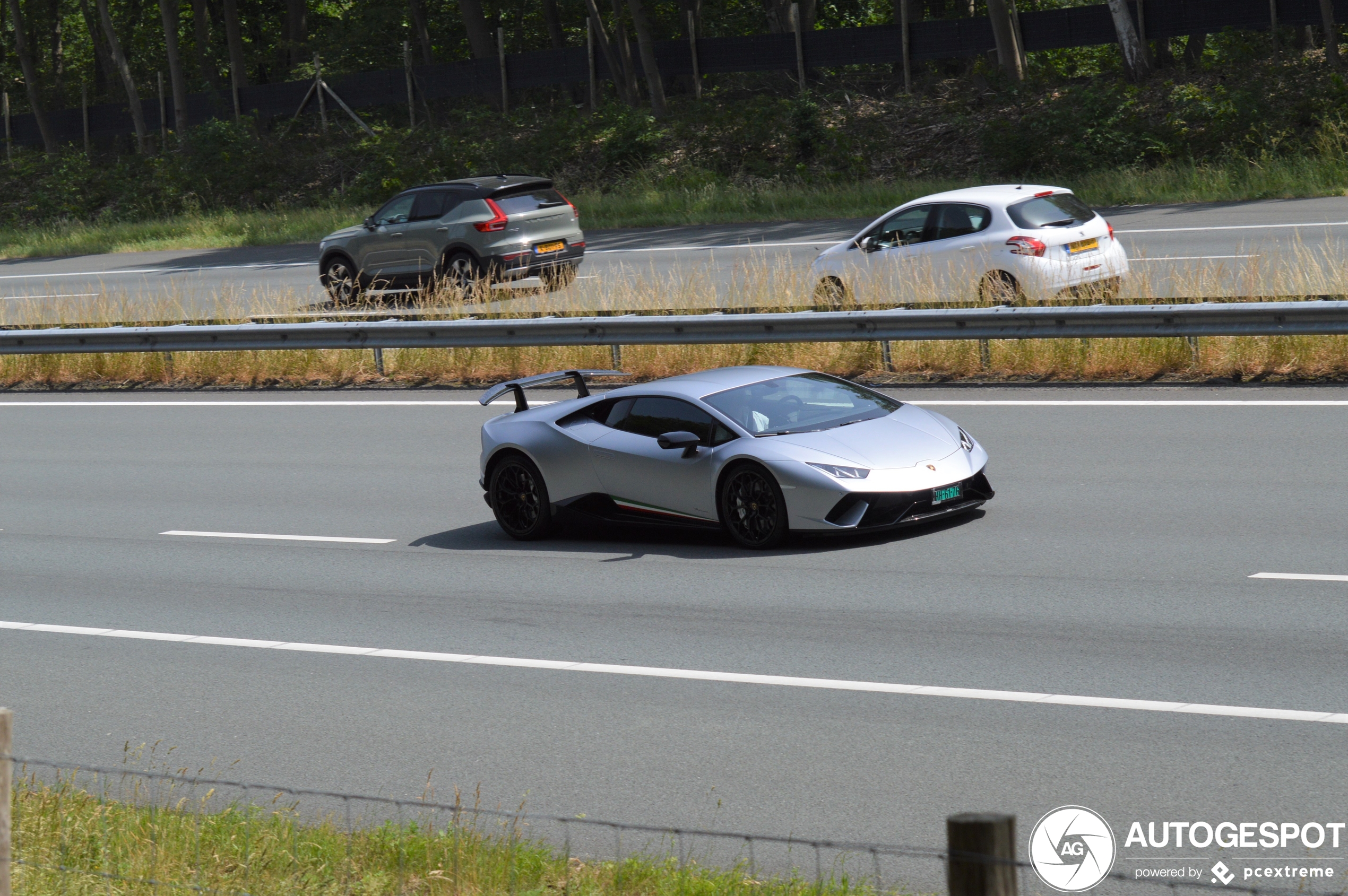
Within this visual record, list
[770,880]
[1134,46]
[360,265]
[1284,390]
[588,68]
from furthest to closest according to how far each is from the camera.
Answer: [588,68] < [1134,46] < [360,265] < [1284,390] < [770,880]

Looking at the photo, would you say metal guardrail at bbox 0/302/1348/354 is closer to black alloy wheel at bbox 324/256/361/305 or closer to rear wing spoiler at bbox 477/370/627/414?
black alloy wheel at bbox 324/256/361/305

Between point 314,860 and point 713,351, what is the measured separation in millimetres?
12151

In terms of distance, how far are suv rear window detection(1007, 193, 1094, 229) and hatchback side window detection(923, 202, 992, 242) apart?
0.35 metres

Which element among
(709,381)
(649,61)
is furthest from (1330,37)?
(709,381)

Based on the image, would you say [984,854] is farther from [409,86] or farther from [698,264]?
[409,86]

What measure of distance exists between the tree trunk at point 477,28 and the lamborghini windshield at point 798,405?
38.4m

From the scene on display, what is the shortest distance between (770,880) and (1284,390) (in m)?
10.2

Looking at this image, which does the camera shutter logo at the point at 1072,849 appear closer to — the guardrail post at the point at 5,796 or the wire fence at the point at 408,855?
the wire fence at the point at 408,855

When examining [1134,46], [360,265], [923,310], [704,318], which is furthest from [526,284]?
[1134,46]

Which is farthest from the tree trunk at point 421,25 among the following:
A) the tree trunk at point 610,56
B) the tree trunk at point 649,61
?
the tree trunk at point 649,61

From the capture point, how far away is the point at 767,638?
845 centimetres

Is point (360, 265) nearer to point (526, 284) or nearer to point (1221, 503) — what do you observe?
point (526, 284)

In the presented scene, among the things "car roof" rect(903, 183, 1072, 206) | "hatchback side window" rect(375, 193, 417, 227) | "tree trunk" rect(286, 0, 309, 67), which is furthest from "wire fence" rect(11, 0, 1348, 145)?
"car roof" rect(903, 183, 1072, 206)

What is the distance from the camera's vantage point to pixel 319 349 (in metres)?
19.2
